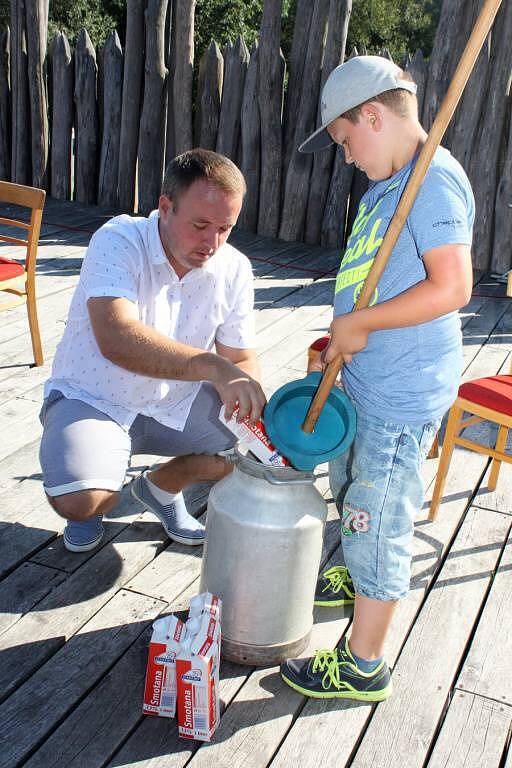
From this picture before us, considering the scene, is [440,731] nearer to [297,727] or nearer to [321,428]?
[297,727]

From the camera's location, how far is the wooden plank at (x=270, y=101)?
7.53m

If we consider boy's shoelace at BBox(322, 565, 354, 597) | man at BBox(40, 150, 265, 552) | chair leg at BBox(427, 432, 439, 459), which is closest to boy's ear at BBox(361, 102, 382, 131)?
man at BBox(40, 150, 265, 552)

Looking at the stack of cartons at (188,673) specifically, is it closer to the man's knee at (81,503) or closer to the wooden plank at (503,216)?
the man's knee at (81,503)

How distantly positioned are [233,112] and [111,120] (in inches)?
50.2

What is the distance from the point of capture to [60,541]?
3117 millimetres

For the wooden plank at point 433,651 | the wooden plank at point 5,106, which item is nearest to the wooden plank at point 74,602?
the wooden plank at point 433,651

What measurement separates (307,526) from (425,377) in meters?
0.55

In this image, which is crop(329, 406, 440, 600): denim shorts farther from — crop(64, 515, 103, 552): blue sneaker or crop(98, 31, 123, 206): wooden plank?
crop(98, 31, 123, 206): wooden plank

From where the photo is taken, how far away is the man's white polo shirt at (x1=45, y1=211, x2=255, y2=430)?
114 inches

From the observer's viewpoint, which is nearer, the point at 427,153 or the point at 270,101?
the point at 427,153

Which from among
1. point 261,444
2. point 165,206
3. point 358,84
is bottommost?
point 261,444

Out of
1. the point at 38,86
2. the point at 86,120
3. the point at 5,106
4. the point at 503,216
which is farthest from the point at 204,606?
the point at 5,106

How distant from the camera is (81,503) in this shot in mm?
2777

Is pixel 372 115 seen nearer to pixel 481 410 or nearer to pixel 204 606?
pixel 204 606
